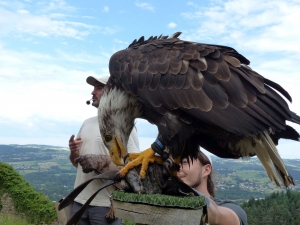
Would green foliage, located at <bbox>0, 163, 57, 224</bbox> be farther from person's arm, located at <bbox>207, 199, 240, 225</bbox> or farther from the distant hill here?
person's arm, located at <bbox>207, 199, 240, 225</bbox>

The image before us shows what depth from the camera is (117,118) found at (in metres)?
3.22

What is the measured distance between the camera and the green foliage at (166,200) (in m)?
2.40

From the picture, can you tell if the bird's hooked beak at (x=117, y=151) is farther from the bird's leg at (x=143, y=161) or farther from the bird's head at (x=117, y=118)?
the bird's leg at (x=143, y=161)

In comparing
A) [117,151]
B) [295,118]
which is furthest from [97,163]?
[295,118]

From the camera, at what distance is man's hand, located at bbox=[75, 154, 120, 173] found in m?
3.90

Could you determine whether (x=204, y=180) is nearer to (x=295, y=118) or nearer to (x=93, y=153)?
(x=295, y=118)

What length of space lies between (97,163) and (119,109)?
89cm

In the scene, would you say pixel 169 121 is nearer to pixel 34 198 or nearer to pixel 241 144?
pixel 241 144

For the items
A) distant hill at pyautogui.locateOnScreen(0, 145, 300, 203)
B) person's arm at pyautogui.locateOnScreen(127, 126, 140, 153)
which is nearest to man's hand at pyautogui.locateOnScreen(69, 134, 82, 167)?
person's arm at pyautogui.locateOnScreen(127, 126, 140, 153)

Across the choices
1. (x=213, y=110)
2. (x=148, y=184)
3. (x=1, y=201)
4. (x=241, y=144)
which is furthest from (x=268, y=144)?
(x=1, y=201)

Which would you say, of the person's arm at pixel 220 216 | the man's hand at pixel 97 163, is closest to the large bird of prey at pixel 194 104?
the person's arm at pixel 220 216

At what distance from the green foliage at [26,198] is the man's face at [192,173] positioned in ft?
27.3

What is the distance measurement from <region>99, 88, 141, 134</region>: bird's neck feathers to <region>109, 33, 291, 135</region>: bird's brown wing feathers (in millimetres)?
102

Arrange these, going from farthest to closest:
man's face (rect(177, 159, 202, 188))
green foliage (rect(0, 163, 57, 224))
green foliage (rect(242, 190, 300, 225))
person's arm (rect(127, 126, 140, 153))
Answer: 1. green foliage (rect(0, 163, 57, 224))
2. green foliage (rect(242, 190, 300, 225))
3. person's arm (rect(127, 126, 140, 153))
4. man's face (rect(177, 159, 202, 188))
